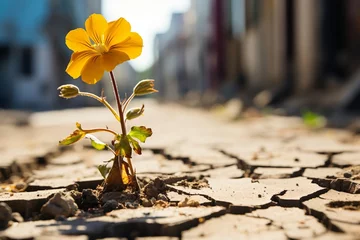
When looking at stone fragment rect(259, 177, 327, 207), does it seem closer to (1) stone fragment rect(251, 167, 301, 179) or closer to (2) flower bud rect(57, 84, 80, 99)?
(1) stone fragment rect(251, 167, 301, 179)

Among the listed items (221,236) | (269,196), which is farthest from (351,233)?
(269,196)

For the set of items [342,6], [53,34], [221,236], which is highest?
[53,34]

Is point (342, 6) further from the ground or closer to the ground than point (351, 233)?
further from the ground

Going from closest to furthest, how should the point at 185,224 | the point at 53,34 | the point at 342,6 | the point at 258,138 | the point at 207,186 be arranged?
the point at 185,224 → the point at 207,186 → the point at 258,138 → the point at 342,6 → the point at 53,34

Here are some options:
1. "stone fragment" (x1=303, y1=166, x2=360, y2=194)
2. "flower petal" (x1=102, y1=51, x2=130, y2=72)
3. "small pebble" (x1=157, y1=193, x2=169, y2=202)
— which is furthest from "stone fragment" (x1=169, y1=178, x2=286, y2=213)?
"flower petal" (x1=102, y1=51, x2=130, y2=72)

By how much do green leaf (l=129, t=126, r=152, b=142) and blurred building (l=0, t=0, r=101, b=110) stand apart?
15.4 metres

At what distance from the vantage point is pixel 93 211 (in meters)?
1.40

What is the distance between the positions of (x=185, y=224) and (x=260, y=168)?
98cm

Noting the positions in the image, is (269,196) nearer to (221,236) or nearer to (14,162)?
(221,236)

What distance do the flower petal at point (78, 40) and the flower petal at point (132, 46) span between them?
99mm

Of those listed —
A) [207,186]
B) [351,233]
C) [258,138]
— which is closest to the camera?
[351,233]

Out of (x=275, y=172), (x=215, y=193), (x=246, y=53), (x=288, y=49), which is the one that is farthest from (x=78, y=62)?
(x=246, y=53)

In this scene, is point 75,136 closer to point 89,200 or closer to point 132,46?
point 89,200

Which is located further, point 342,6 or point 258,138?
point 342,6
